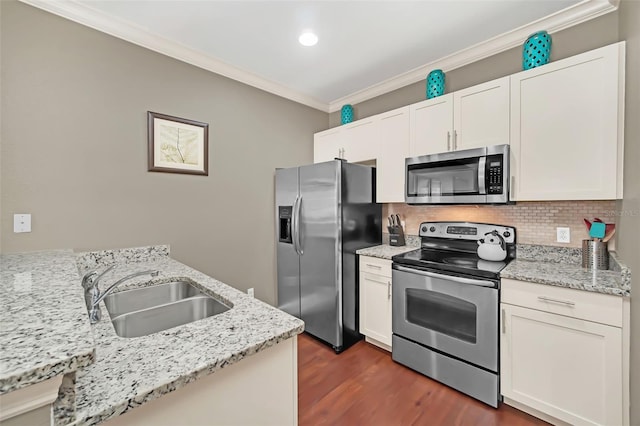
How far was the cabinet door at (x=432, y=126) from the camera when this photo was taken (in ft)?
7.36

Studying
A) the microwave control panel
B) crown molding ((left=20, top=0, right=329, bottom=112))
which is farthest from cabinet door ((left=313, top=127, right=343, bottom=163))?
the microwave control panel

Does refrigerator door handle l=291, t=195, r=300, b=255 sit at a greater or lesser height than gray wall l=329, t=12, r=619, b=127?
lesser

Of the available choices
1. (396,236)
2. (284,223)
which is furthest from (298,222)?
(396,236)

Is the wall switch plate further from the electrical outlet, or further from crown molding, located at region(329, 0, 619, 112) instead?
the electrical outlet

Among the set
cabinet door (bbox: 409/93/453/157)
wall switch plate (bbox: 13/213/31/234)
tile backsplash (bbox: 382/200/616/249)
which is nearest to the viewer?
wall switch plate (bbox: 13/213/31/234)

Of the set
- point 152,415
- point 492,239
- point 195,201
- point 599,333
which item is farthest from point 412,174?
point 152,415

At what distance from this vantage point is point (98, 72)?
1936 millimetres

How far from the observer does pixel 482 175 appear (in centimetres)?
196

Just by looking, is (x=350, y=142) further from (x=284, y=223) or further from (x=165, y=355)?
(x=165, y=355)

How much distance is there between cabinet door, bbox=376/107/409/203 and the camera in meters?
2.53

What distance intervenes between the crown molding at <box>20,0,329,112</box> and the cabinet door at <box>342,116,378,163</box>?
89 cm

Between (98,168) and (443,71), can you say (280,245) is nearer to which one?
(98,168)

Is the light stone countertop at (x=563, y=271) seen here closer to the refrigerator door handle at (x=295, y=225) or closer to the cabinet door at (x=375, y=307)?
the cabinet door at (x=375, y=307)

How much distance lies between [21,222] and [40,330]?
5.52 feet
